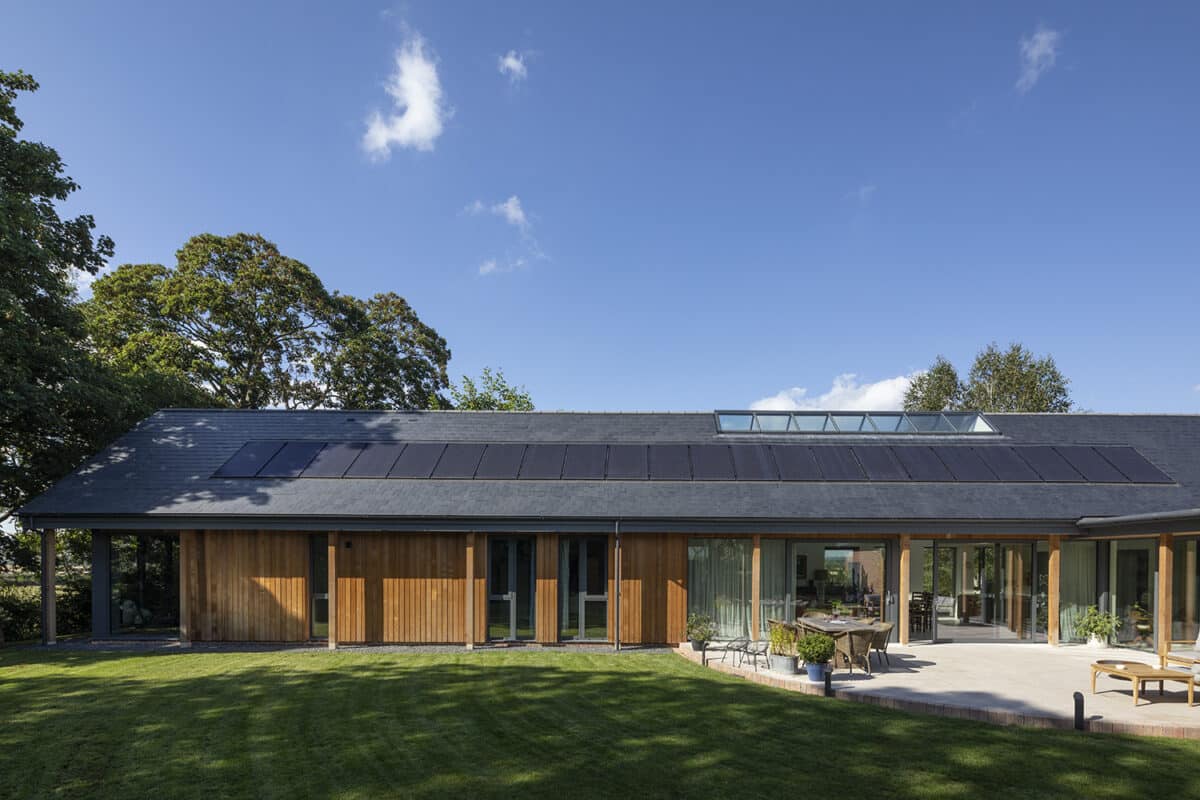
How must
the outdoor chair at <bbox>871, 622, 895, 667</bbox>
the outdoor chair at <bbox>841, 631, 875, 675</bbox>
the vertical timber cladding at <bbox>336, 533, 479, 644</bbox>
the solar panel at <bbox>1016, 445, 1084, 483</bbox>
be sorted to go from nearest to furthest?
the outdoor chair at <bbox>841, 631, 875, 675</bbox>
the outdoor chair at <bbox>871, 622, 895, 667</bbox>
the vertical timber cladding at <bbox>336, 533, 479, 644</bbox>
the solar panel at <bbox>1016, 445, 1084, 483</bbox>

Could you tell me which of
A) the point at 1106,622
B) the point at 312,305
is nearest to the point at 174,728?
the point at 1106,622

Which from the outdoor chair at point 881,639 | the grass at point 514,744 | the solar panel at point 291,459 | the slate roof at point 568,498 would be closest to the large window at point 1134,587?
the slate roof at point 568,498

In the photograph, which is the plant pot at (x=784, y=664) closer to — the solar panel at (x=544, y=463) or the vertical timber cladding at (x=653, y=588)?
the vertical timber cladding at (x=653, y=588)

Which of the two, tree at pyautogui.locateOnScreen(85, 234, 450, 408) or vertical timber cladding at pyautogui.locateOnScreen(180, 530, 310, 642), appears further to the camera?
tree at pyautogui.locateOnScreen(85, 234, 450, 408)

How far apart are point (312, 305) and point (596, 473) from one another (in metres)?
19.8

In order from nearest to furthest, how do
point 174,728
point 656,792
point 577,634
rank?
point 656,792
point 174,728
point 577,634

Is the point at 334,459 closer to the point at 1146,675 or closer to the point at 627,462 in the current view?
the point at 627,462

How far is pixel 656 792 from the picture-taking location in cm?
629

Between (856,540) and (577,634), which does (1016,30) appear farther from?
(577,634)

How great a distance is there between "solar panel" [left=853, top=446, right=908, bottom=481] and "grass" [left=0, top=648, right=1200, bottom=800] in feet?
24.0

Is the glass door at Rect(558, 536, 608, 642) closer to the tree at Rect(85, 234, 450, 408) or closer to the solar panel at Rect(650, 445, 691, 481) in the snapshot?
the solar panel at Rect(650, 445, 691, 481)

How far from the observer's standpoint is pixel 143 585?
16.0 metres

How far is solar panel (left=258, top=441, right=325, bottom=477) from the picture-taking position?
53.1ft

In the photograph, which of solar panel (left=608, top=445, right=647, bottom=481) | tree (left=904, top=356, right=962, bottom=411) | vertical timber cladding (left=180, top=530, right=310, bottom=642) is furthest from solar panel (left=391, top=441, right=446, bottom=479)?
tree (left=904, top=356, right=962, bottom=411)
